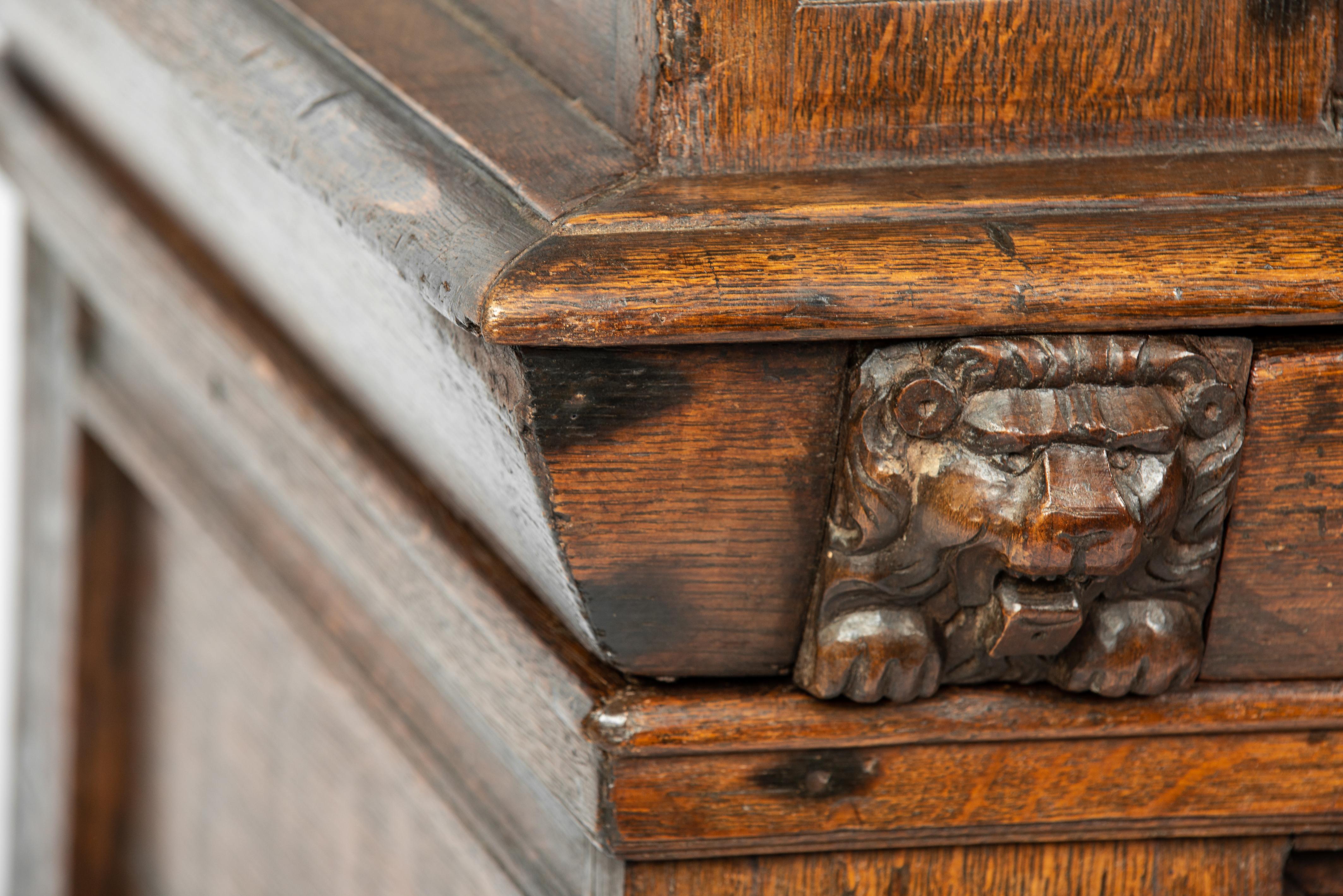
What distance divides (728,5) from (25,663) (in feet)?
4.01

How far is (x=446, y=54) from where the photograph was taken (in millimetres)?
766

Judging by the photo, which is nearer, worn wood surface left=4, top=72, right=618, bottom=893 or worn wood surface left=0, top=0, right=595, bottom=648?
worn wood surface left=0, top=0, right=595, bottom=648

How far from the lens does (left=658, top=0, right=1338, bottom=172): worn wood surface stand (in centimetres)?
60

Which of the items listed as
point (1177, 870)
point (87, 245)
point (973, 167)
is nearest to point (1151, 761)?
point (1177, 870)

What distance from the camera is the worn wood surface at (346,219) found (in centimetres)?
61

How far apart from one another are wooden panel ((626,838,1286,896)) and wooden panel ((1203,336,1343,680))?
10 cm

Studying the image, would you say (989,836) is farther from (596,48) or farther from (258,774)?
(258,774)

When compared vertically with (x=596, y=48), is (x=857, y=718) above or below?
below

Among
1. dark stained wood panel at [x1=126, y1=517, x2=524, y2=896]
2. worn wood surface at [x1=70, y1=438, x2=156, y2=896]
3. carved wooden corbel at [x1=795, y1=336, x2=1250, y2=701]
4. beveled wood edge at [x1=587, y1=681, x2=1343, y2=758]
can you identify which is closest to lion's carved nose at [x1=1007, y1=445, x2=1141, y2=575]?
carved wooden corbel at [x1=795, y1=336, x2=1250, y2=701]

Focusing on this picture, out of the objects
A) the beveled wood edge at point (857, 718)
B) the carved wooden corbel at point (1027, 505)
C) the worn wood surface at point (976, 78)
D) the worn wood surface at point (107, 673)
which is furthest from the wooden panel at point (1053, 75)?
the worn wood surface at point (107, 673)

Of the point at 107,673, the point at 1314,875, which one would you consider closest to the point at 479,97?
the point at 1314,875

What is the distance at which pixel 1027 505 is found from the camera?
1.89ft

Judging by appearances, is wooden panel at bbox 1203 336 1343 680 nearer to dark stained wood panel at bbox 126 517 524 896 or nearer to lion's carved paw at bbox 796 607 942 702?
lion's carved paw at bbox 796 607 942 702

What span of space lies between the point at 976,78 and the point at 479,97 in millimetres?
236
